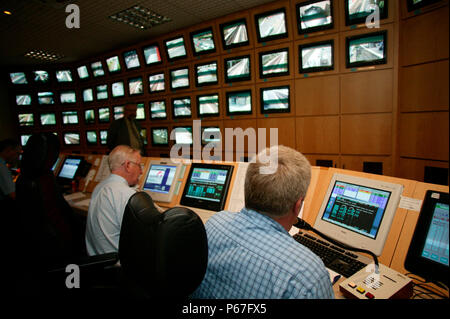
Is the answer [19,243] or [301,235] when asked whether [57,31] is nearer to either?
[19,243]

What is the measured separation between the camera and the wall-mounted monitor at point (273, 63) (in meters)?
3.42

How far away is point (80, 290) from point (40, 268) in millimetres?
322

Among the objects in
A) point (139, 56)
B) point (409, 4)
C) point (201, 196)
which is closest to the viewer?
point (201, 196)

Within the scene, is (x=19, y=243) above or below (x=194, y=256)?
below

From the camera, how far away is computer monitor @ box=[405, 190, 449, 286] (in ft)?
2.94

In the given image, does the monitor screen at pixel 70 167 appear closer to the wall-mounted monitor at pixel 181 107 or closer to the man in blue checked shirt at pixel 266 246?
the wall-mounted monitor at pixel 181 107

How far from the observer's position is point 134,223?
2.58 ft

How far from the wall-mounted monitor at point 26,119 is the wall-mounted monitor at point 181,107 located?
14.6 ft

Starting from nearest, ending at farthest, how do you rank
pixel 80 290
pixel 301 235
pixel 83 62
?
pixel 80 290, pixel 301 235, pixel 83 62

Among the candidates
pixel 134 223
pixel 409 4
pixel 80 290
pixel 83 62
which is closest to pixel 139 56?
pixel 83 62

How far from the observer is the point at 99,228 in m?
1.54

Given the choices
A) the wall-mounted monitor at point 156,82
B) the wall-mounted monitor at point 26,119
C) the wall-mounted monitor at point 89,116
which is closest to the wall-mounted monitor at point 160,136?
the wall-mounted monitor at point 156,82

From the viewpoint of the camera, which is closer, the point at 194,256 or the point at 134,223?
the point at 194,256

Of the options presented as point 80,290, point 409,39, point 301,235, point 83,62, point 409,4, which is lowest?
point 80,290
